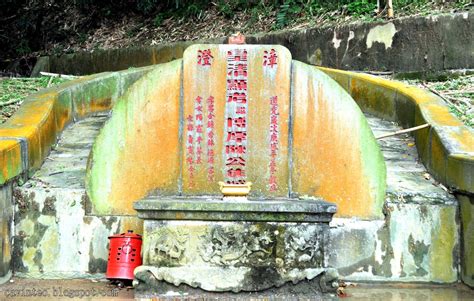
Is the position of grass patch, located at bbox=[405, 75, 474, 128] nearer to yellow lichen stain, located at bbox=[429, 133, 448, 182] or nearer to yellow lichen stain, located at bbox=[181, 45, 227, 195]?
yellow lichen stain, located at bbox=[429, 133, 448, 182]

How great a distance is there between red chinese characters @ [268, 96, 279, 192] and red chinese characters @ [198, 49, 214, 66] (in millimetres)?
630

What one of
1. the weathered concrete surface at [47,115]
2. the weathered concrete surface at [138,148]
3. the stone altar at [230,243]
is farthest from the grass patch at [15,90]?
the stone altar at [230,243]

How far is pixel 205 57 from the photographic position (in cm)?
579

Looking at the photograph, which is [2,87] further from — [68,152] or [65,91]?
[68,152]

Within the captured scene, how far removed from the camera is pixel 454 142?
582cm

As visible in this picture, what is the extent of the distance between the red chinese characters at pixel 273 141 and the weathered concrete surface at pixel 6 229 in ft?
7.10

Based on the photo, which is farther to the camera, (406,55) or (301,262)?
(406,55)

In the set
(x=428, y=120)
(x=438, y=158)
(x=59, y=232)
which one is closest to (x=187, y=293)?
(x=59, y=232)

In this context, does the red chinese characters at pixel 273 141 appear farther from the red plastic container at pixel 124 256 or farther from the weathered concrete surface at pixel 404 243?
the red plastic container at pixel 124 256

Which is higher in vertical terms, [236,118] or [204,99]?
[204,99]

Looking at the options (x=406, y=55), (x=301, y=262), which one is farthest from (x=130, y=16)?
(x=301, y=262)

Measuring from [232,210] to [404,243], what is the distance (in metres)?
1.57

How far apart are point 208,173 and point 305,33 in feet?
18.9

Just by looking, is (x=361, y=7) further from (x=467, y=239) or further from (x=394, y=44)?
(x=467, y=239)
